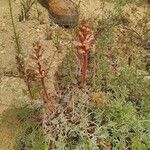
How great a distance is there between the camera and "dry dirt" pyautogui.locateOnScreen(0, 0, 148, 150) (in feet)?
13.8

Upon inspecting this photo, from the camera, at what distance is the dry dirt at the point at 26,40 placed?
4.20m

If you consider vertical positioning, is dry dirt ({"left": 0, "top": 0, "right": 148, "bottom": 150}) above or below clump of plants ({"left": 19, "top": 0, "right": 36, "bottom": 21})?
below

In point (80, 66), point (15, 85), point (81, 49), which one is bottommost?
point (15, 85)

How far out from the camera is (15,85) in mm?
4262

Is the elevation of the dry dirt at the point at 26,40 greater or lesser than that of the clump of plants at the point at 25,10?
lesser

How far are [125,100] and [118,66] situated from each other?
49cm

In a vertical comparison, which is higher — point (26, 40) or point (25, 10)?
point (25, 10)

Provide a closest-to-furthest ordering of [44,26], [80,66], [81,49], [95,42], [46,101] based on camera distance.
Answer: [81,49] < [46,101] < [80,66] < [95,42] < [44,26]

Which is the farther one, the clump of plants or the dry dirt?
the clump of plants

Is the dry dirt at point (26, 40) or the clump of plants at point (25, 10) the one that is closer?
the dry dirt at point (26, 40)

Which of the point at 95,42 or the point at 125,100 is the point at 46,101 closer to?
the point at 125,100

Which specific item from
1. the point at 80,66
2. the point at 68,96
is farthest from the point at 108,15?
the point at 68,96

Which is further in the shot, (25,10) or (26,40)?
(25,10)

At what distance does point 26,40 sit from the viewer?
15.5ft
